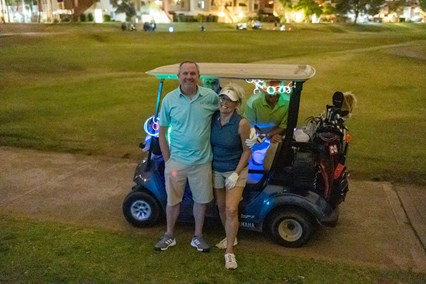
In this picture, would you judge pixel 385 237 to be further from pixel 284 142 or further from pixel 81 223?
pixel 81 223

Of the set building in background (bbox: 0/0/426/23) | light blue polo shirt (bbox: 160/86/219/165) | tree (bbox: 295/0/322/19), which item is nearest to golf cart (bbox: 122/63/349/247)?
light blue polo shirt (bbox: 160/86/219/165)

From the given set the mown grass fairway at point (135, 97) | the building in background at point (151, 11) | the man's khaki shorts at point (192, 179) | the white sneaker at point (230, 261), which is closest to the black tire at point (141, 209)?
the man's khaki shorts at point (192, 179)

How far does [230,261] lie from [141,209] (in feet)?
4.13

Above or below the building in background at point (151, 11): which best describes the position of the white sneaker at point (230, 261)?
Result: below

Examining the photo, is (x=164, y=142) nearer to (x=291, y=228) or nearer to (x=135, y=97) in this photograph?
(x=291, y=228)

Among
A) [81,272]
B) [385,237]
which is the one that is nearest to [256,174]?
[385,237]

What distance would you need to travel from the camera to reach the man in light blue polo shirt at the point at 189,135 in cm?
418

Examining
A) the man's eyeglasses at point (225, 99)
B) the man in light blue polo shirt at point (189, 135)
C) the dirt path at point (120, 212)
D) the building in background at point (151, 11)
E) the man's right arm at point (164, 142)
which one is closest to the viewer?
the man's eyeglasses at point (225, 99)

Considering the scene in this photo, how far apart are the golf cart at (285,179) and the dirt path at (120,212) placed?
0.26m

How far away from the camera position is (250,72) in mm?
4598

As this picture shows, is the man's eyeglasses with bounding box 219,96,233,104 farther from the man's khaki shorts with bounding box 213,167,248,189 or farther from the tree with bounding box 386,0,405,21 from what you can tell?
the tree with bounding box 386,0,405,21

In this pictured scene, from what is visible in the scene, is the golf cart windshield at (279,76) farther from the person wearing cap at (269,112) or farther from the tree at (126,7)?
the tree at (126,7)

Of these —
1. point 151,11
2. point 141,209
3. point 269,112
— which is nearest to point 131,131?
point 141,209

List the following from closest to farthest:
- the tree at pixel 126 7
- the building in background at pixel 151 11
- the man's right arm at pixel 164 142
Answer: the man's right arm at pixel 164 142
the tree at pixel 126 7
the building in background at pixel 151 11
